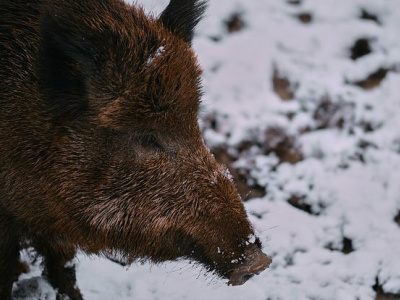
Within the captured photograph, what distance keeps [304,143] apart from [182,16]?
8.93ft

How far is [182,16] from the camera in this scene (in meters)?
4.06

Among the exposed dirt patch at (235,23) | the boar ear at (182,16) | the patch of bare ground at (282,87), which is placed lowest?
the patch of bare ground at (282,87)

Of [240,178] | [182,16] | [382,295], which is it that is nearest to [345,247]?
[382,295]

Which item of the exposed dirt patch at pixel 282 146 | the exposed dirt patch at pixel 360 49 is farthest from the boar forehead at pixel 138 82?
Result: the exposed dirt patch at pixel 360 49

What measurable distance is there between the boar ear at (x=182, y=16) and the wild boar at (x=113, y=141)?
13 cm

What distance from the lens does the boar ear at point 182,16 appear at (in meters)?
4.03

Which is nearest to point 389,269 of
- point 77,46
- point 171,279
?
point 171,279

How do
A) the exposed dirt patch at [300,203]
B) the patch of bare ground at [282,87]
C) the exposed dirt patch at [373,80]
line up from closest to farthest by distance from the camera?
the exposed dirt patch at [300,203] < the patch of bare ground at [282,87] < the exposed dirt patch at [373,80]

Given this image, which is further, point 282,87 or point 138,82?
point 282,87

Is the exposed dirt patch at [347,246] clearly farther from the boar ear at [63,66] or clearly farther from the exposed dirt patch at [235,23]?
the exposed dirt patch at [235,23]

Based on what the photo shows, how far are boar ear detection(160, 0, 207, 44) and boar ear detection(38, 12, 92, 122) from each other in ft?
2.05

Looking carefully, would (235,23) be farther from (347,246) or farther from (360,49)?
(347,246)

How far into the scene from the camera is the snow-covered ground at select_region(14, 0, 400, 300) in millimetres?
5016

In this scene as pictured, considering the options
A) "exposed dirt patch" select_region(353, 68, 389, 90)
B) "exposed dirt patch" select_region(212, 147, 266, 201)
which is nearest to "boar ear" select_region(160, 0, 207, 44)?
"exposed dirt patch" select_region(212, 147, 266, 201)
